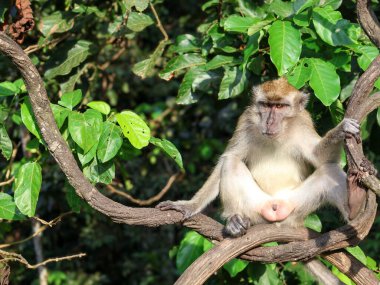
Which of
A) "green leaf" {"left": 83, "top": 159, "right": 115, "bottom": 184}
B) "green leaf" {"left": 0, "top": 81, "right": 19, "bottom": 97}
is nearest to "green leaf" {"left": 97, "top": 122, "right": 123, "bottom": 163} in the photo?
Result: "green leaf" {"left": 83, "top": 159, "right": 115, "bottom": 184}

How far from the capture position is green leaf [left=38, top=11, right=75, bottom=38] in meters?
5.63

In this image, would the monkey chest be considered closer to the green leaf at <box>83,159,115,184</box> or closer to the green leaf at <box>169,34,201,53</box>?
the green leaf at <box>169,34,201,53</box>

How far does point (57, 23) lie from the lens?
18.5 feet

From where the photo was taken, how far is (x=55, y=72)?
18.4ft

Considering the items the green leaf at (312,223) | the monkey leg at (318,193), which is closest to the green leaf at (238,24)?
the monkey leg at (318,193)

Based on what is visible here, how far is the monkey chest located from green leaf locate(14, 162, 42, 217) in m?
1.76

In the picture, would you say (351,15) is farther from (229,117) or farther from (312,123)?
(229,117)

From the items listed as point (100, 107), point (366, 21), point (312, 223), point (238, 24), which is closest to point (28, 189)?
point (100, 107)

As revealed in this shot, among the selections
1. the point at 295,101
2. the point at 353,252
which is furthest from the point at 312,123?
the point at 353,252

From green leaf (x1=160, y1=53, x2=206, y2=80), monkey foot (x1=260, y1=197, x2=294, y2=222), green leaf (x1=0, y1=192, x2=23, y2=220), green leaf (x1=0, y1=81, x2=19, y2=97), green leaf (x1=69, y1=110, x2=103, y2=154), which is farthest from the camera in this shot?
green leaf (x1=160, y1=53, x2=206, y2=80)

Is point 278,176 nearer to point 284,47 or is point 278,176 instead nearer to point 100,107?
point 284,47

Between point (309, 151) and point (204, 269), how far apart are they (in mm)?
1433

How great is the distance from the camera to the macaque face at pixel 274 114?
492 centimetres

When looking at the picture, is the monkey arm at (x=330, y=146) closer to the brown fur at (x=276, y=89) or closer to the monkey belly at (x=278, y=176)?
the monkey belly at (x=278, y=176)
